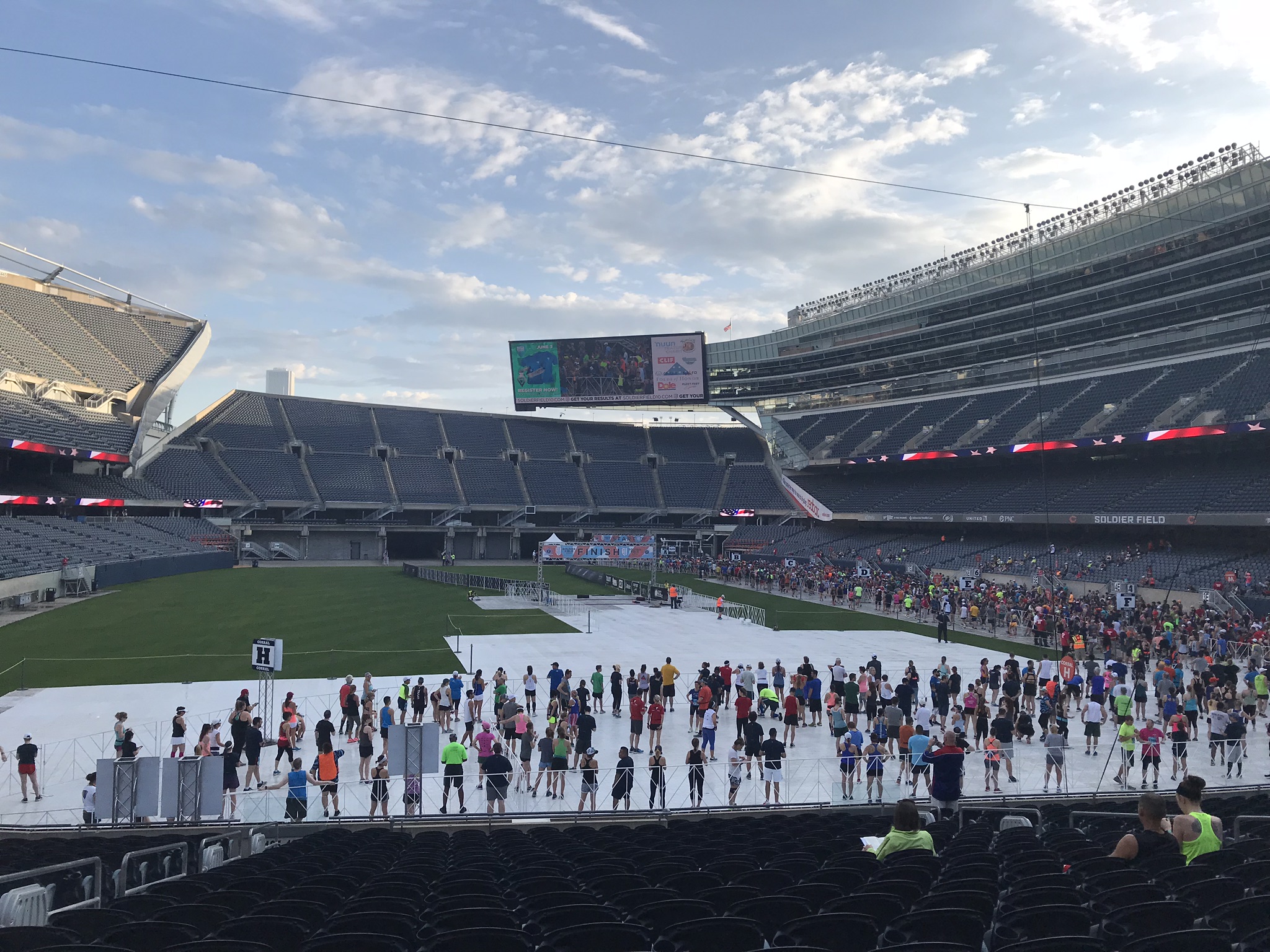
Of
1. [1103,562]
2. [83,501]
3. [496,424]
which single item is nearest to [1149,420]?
[1103,562]

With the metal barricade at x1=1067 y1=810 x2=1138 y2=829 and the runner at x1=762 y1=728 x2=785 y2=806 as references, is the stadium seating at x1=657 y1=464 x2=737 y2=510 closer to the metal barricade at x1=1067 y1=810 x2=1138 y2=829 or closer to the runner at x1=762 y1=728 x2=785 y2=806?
the runner at x1=762 y1=728 x2=785 y2=806

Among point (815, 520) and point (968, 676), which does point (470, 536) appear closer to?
point (815, 520)

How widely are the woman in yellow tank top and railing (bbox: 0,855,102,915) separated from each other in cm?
831

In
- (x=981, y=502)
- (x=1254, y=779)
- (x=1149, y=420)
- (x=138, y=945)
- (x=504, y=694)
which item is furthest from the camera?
(x=981, y=502)

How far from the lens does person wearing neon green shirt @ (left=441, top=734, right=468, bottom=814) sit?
12.9 metres

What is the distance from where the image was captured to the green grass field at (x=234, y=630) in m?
23.1

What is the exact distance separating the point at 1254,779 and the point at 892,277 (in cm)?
6263

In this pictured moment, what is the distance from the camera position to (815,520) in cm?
7019

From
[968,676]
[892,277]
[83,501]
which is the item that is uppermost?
[892,277]

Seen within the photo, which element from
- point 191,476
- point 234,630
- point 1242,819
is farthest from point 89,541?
point 1242,819

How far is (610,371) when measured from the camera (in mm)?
65250

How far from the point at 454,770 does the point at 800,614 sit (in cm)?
2702

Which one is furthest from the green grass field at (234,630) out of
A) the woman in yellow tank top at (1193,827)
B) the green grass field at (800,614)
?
the woman in yellow tank top at (1193,827)

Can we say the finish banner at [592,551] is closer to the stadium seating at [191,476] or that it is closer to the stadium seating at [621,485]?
the stadium seating at [621,485]
